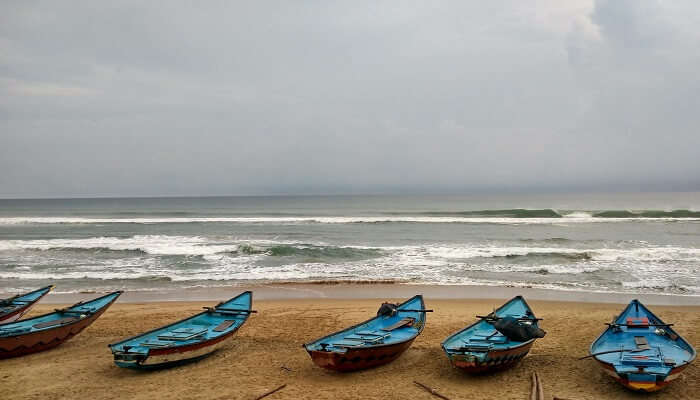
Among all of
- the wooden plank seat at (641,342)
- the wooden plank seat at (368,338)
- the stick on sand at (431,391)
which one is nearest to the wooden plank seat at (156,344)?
the wooden plank seat at (368,338)

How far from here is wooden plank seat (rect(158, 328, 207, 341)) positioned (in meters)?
8.67

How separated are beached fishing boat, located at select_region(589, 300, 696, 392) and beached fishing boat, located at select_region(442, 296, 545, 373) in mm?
1044

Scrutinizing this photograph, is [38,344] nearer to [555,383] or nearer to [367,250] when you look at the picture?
[555,383]

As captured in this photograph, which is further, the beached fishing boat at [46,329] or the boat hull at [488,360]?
the beached fishing boat at [46,329]

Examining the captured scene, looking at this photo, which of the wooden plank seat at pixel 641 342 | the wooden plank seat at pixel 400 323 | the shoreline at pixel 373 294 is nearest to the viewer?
the wooden plank seat at pixel 641 342

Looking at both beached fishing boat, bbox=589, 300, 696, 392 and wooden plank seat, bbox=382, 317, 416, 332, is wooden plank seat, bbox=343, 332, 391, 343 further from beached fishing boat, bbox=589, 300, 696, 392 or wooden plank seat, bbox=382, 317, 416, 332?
beached fishing boat, bbox=589, 300, 696, 392

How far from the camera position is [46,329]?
9.25 meters

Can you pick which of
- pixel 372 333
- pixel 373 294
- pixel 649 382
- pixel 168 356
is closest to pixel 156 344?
pixel 168 356

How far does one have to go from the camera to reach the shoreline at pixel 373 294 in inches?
537

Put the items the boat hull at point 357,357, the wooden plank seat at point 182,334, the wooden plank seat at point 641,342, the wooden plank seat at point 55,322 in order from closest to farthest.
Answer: the boat hull at point 357,357 < the wooden plank seat at point 641,342 < the wooden plank seat at point 182,334 < the wooden plank seat at point 55,322

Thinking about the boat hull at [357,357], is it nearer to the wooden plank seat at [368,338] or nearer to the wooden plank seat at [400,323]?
the wooden plank seat at [368,338]

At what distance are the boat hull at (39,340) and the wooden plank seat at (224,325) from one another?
293 centimetres

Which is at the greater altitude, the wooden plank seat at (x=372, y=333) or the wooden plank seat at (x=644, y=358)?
the wooden plank seat at (x=644, y=358)

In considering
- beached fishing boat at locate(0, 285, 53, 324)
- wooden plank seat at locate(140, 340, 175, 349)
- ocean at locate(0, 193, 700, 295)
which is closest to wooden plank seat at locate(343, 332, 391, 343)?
wooden plank seat at locate(140, 340, 175, 349)
